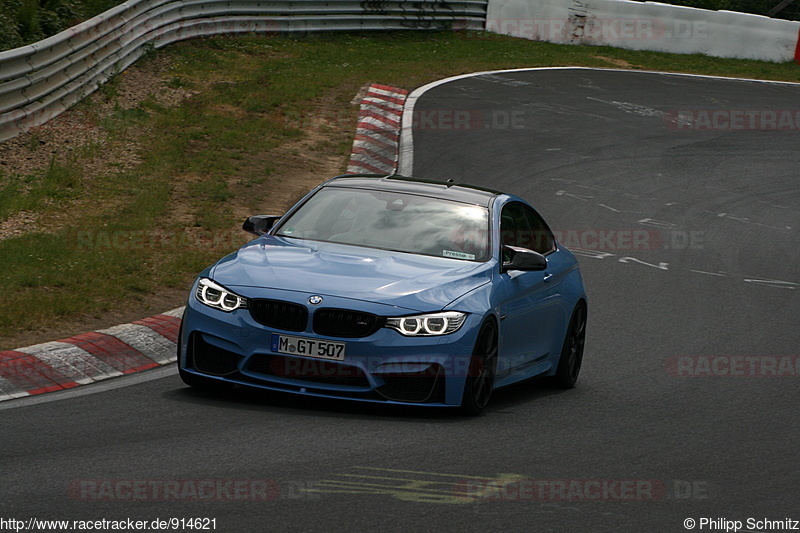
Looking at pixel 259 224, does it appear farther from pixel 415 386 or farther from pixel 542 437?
pixel 542 437

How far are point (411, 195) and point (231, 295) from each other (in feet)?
6.30

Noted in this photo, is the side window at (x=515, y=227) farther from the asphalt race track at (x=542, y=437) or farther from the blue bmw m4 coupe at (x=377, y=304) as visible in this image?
the asphalt race track at (x=542, y=437)

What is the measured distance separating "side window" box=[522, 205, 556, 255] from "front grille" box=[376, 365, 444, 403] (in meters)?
2.23

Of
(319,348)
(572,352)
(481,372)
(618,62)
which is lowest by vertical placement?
(618,62)

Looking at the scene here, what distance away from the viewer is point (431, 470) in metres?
6.52

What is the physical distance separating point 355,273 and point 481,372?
39.7 inches

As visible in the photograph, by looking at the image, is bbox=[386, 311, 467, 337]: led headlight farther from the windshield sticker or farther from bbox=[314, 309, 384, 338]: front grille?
the windshield sticker

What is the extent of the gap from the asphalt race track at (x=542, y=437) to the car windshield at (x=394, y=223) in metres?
1.16

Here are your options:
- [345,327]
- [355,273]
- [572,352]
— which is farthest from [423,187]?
[345,327]

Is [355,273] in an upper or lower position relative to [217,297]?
upper

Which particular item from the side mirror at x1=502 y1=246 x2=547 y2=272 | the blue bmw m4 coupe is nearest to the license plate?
the blue bmw m4 coupe

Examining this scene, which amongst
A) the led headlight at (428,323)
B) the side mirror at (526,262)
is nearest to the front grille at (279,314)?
the led headlight at (428,323)

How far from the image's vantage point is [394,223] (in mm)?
8852

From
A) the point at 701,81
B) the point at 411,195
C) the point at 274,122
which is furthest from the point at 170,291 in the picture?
the point at 701,81
